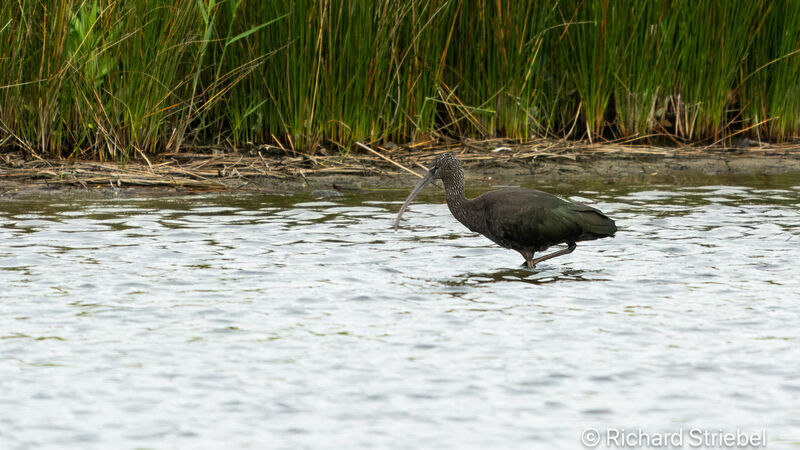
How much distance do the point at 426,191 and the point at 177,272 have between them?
13.3 ft

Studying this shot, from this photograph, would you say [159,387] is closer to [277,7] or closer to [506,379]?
[506,379]

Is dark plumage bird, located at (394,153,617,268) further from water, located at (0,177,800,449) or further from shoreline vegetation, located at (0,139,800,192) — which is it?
shoreline vegetation, located at (0,139,800,192)

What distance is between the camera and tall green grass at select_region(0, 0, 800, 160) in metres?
9.55

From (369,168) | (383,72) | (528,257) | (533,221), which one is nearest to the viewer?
(533,221)

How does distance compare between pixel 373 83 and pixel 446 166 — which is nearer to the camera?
pixel 446 166

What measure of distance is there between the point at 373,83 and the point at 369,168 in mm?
745

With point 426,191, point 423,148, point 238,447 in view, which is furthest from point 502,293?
point 423,148

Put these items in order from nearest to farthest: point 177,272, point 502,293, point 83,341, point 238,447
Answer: point 238,447 → point 83,341 → point 502,293 → point 177,272

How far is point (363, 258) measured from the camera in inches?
278

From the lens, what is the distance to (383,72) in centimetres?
1055

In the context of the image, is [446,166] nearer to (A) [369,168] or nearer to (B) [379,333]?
(B) [379,333]

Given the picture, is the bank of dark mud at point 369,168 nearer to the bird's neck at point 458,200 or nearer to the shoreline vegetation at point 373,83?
the shoreline vegetation at point 373,83

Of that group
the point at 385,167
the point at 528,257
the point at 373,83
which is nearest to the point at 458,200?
the point at 528,257

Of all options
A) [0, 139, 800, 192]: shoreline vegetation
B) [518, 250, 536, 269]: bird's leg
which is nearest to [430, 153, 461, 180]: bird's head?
[518, 250, 536, 269]: bird's leg
